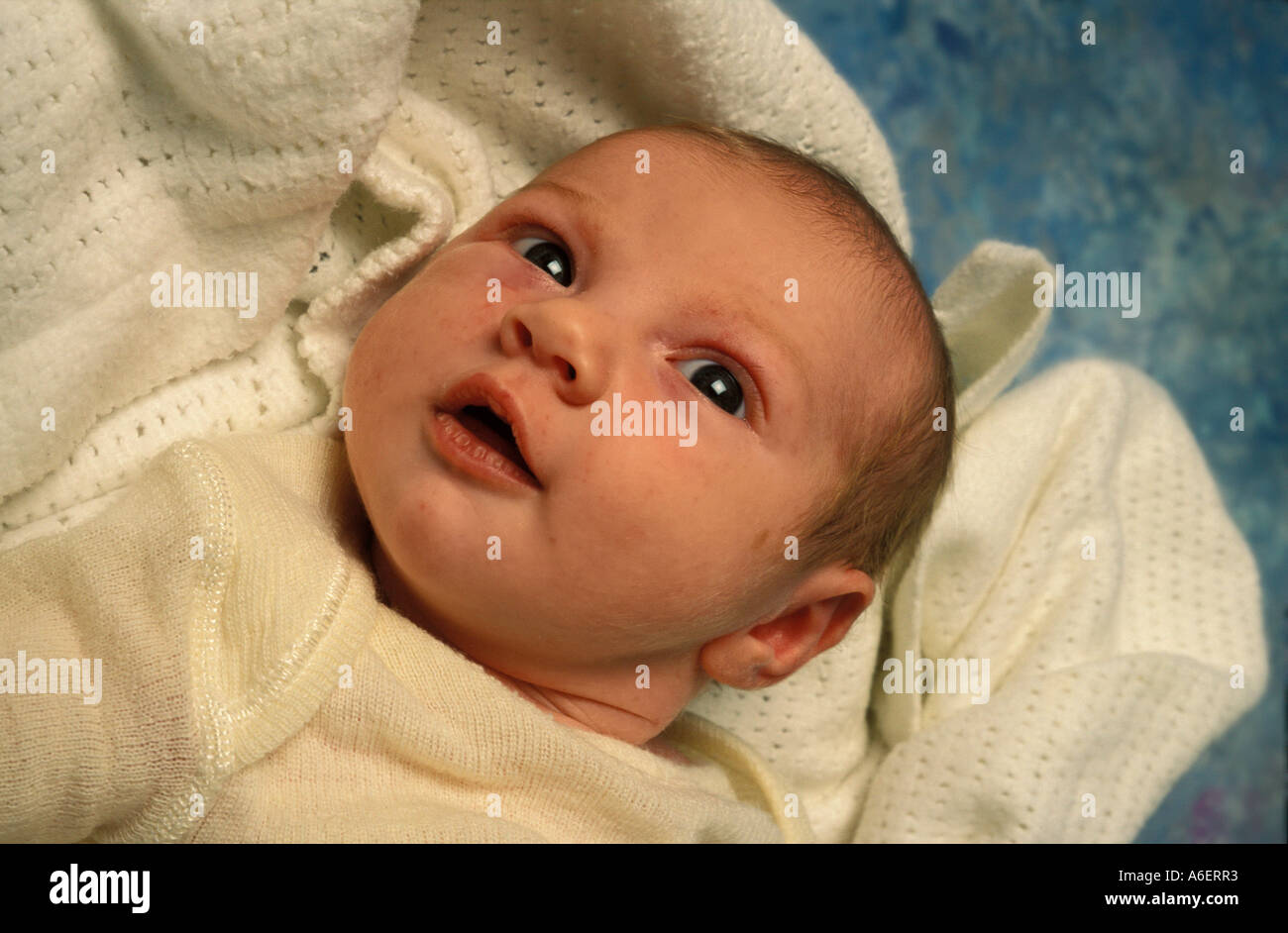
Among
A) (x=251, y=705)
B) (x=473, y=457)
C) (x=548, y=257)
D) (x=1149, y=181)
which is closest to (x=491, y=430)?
(x=473, y=457)

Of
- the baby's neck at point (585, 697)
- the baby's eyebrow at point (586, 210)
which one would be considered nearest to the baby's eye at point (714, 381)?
the baby's eyebrow at point (586, 210)

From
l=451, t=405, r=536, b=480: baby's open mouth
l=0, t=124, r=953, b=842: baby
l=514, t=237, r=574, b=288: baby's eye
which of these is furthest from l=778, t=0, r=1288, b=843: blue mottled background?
l=451, t=405, r=536, b=480: baby's open mouth

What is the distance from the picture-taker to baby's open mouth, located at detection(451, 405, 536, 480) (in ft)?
3.45

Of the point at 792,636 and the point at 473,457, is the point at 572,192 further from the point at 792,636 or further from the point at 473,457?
the point at 792,636

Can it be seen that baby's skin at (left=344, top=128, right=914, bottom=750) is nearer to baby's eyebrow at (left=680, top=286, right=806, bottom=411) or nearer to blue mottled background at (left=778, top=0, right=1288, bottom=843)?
Result: baby's eyebrow at (left=680, top=286, right=806, bottom=411)

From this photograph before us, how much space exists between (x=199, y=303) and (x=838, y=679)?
0.87 m

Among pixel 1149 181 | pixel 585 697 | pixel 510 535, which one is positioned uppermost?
pixel 1149 181

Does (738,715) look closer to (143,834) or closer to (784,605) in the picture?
(784,605)

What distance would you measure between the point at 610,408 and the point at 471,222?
1.37 ft

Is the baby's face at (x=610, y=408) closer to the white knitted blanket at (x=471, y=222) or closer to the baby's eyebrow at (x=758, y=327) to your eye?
the baby's eyebrow at (x=758, y=327)

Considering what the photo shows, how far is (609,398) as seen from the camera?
3.34 ft

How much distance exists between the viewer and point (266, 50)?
42.3 inches


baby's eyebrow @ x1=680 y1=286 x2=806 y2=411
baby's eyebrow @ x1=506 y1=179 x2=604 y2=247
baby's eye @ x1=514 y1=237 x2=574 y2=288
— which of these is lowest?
baby's eyebrow @ x1=680 y1=286 x2=806 y2=411
